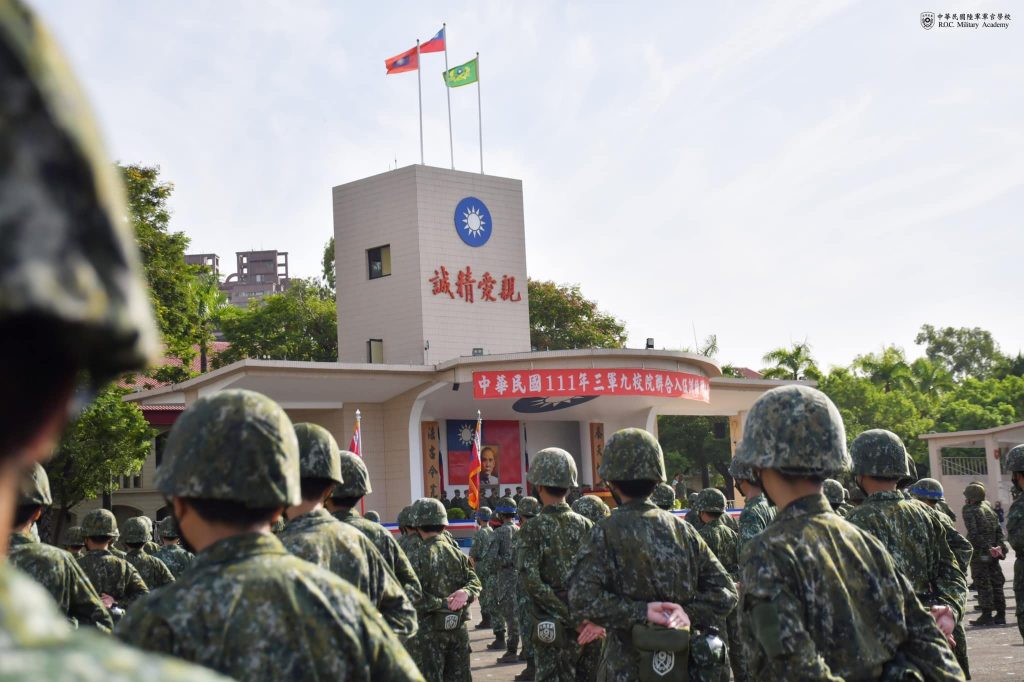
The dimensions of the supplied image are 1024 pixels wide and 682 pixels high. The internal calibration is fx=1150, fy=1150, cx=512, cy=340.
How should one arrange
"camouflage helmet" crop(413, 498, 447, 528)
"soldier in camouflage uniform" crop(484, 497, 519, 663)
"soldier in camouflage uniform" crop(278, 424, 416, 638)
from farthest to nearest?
"soldier in camouflage uniform" crop(484, 497, 519, 663)
"camouflage helmet" crop(413, 498, 447, 528)
"soldier in camouflage uniform" crop(278, 424, 416, 638)

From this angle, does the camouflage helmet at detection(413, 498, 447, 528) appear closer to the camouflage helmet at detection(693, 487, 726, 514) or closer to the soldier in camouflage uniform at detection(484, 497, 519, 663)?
the camouflage helmet at detection(693, 487, 726, 514)

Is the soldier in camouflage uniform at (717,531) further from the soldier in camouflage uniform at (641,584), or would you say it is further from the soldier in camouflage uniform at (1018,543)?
the soldier in camouflage uniform at (641,584)

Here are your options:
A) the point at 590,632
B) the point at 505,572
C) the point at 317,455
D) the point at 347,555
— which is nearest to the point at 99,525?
the point at 317,455

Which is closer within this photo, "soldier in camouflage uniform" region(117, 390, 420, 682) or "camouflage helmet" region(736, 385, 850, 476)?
"soldier in camouflage uniform" region(117, 390, 420, 682)

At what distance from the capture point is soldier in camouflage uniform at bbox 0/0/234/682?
3.12ft

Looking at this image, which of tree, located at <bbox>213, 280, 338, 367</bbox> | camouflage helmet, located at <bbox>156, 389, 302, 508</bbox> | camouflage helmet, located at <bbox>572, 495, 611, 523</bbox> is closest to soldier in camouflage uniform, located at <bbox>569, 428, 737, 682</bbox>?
camouflage helmet, located at <bbox>156, 389, 302, 508</bbox>

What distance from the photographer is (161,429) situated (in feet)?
128

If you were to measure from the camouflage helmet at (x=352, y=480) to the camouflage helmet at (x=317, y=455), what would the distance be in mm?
1516

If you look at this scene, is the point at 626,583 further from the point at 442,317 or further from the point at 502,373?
the point at 442,317

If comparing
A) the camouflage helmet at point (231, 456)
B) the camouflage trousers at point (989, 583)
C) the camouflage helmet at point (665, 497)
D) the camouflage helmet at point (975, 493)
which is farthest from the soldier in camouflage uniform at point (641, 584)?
the camouflage helmet at point (975, 493)

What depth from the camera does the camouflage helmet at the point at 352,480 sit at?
750 cm

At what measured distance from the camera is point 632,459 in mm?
6793

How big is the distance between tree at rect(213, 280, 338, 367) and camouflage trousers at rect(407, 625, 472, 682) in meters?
38.7

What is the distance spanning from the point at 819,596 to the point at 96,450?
2611 centimetres
